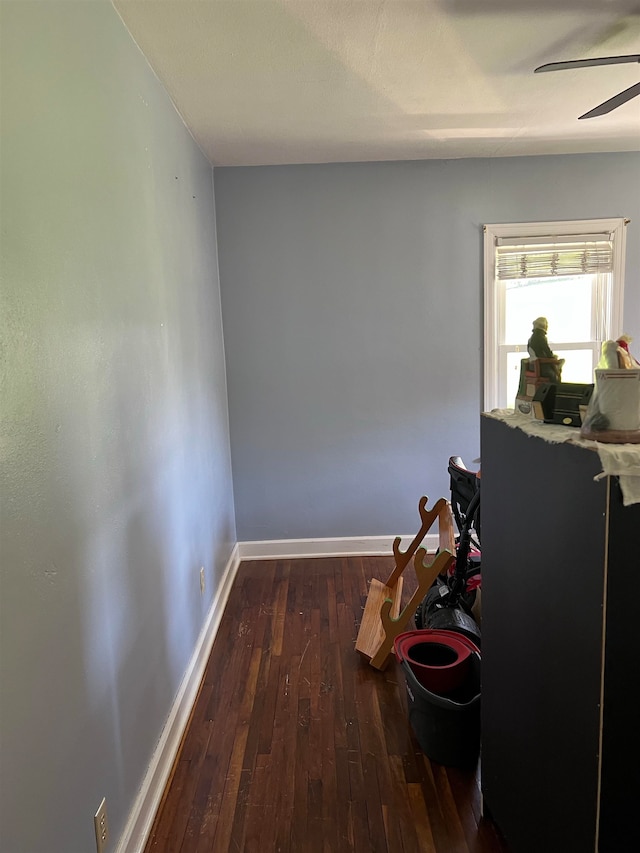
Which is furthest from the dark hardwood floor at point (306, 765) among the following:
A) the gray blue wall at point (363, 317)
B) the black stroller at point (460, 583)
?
the gray blue wall at point (363, 317)

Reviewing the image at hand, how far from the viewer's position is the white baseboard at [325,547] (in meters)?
3.76

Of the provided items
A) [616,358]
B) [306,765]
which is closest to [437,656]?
[306,765]

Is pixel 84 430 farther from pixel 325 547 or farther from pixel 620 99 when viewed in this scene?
pixel 325 547

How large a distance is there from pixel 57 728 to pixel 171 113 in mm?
2442

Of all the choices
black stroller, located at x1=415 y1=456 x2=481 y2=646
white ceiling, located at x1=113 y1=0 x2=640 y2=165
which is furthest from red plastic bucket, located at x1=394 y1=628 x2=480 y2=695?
white ceiling, located at x1=113 y1=0 x2=640 y2=165

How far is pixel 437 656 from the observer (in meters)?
2.09

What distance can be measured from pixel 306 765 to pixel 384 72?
277 cm

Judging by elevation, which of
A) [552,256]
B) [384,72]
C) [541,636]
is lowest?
[541,636]

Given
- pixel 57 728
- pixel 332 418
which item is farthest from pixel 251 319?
pixel 57 728

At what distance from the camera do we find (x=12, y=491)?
1.02m

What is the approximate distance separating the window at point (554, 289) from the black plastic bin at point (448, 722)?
218 centimetres

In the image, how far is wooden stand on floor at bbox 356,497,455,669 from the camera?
2359 mm

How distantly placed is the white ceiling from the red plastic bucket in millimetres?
2296

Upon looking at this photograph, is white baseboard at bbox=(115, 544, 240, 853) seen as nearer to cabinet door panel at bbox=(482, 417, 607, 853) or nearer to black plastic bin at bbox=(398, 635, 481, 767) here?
black plastic bin at bbox=(398, 635, 481, 767)
